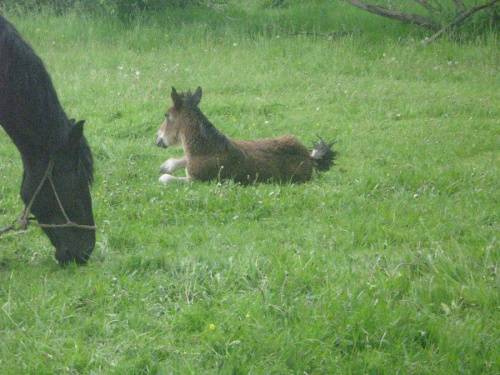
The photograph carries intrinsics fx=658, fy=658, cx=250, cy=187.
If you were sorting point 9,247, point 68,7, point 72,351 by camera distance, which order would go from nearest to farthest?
point 72,351 < point 9,247 < point 68,7

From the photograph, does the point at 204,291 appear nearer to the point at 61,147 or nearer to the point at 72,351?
the point at 72,351

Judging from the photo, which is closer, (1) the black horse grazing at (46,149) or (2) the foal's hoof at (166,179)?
(1) the black horse grazing at (46,149)

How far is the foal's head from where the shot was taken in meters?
7.74

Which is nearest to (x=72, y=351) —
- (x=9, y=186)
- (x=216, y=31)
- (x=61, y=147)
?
(x=61, y=147)

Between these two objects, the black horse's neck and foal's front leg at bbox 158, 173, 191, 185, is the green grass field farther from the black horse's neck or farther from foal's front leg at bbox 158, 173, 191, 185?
the black horse's neck

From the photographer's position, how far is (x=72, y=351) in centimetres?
386

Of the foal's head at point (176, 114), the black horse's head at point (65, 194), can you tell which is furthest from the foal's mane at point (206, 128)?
the black horse's head at point (65, 194)

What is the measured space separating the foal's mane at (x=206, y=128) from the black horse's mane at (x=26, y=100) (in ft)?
9.63

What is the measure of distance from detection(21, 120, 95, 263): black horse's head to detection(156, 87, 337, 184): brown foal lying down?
2400mm

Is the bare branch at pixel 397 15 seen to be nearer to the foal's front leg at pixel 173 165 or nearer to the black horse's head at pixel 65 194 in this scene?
the foal's front leg at pixel 173 165

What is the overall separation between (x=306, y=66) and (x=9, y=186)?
750 centimetres

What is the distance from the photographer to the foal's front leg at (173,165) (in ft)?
25.8

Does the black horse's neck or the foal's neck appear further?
the foal's neck

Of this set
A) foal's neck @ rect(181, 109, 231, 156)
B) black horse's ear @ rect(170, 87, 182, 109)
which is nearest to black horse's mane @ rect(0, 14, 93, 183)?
foal's neck @ rect(181, 109, 231, 156)
